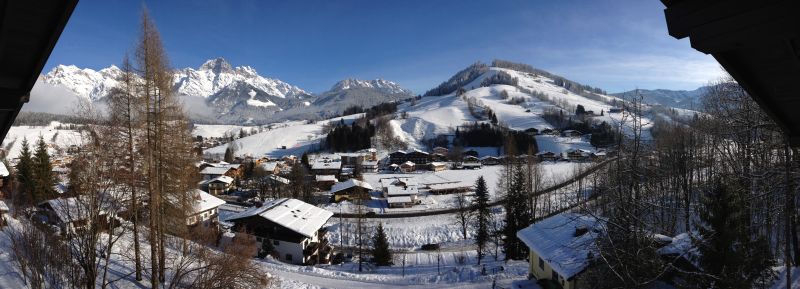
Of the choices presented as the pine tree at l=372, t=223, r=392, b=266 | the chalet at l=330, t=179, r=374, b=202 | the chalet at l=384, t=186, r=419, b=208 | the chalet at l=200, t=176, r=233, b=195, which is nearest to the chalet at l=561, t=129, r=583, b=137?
the chalet at l=384, t=186, r=419, b=208

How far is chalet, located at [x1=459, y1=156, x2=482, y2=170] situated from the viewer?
269 feet

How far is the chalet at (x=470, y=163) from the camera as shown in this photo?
82.1 metres

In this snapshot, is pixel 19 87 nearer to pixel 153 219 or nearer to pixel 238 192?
pixel 153 219

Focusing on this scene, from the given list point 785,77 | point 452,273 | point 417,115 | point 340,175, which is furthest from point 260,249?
point 417,115

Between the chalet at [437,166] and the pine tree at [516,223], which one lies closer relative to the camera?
the pine tree at [516,223]

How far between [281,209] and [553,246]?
21.3 meters

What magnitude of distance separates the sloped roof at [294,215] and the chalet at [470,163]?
53148 mm

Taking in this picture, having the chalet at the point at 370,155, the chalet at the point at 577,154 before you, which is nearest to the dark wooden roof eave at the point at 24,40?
the chalet at the point at 370,155

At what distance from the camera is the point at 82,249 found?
9.01 m

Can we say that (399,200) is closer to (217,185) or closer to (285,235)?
(285,235)

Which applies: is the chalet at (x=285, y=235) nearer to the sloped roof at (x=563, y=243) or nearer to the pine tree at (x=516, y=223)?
the pine tree at (x=516, y=223)

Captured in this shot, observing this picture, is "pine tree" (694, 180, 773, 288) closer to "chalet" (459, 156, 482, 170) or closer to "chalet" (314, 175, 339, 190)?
"chalet" (314, 175, 339, 190)

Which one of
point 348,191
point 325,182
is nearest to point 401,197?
point 348,191

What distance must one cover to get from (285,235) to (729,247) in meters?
25.5
